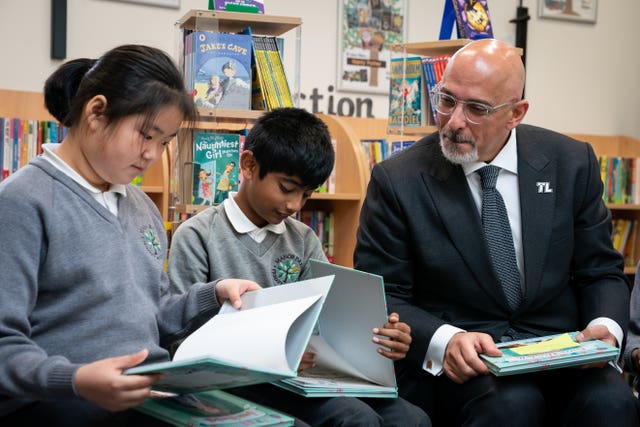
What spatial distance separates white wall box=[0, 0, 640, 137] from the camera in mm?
4219

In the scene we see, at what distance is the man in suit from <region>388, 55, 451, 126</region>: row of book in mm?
1140

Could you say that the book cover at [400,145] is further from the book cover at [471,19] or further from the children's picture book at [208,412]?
the children's picture book at [208,412]

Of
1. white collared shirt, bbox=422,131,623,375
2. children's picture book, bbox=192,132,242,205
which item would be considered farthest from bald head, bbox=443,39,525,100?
children's picture book, bbox=192,132,242,205

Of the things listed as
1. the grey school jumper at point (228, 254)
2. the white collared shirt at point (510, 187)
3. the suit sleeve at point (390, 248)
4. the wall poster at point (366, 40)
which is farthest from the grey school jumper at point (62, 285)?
the wall poster at point (366, 40)

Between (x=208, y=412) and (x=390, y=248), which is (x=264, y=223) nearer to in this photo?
Result: (x=390, y=248)

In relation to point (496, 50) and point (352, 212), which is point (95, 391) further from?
point (352, 212)

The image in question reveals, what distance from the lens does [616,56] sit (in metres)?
5.63

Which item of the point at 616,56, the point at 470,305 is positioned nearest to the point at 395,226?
the point at 470,305

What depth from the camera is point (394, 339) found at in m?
1.68

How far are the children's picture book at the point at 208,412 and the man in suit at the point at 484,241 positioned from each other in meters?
0.61

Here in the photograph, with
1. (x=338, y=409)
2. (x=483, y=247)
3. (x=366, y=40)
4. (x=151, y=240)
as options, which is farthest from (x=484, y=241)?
(x=366, y=40)

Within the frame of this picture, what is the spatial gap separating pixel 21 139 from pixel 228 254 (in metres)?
2.17

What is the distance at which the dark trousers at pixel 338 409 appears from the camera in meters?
1.62

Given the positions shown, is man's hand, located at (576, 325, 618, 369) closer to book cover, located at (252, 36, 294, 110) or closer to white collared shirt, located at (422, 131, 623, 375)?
white collared shirt, located at (422, 131, 623, 375)
